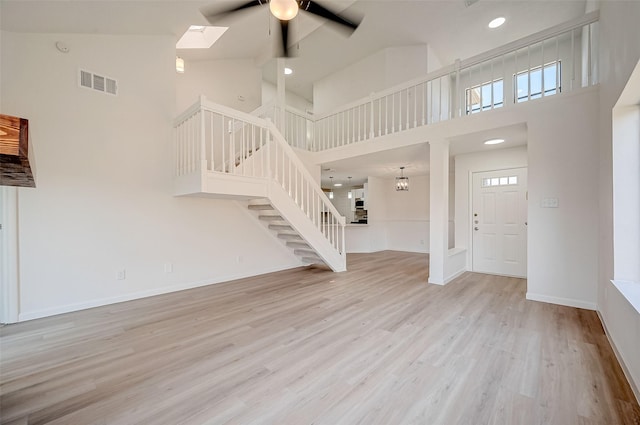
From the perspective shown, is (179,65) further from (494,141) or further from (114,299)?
(494,141)

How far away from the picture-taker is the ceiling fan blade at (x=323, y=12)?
264 cm

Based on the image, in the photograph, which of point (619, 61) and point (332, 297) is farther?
point (332, 297)

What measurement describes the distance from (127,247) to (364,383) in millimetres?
3490

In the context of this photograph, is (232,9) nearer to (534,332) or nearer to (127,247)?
(127,247)

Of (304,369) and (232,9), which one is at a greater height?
(232,9)

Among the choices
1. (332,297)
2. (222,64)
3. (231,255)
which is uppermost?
(222,64)

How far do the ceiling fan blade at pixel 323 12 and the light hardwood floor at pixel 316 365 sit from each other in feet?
10.5

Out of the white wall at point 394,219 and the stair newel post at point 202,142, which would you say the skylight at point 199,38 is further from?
the white wall at point 394,219

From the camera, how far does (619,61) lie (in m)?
2.07

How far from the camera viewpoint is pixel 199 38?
4906mm

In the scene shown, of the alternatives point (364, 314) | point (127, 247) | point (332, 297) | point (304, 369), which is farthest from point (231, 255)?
point (304, 369)

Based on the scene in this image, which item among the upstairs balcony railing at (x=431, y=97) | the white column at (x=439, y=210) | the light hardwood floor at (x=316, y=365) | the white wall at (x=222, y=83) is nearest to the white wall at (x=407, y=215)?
the upstairs balcony railing at (x=431, y=97)

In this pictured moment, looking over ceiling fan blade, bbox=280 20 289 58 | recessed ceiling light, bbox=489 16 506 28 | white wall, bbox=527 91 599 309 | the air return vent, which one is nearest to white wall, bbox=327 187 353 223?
recessed ceiling light, bbox=489 16 506 28

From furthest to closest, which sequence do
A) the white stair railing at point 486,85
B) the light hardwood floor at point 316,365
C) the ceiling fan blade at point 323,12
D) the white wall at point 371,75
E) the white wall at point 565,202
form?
the white wall at point 371,75, the white stair railing at point 486,85, the white wall at point 565,202, the ceiling fan blade at point 323,12, the light hardwood floor at point 316,365
